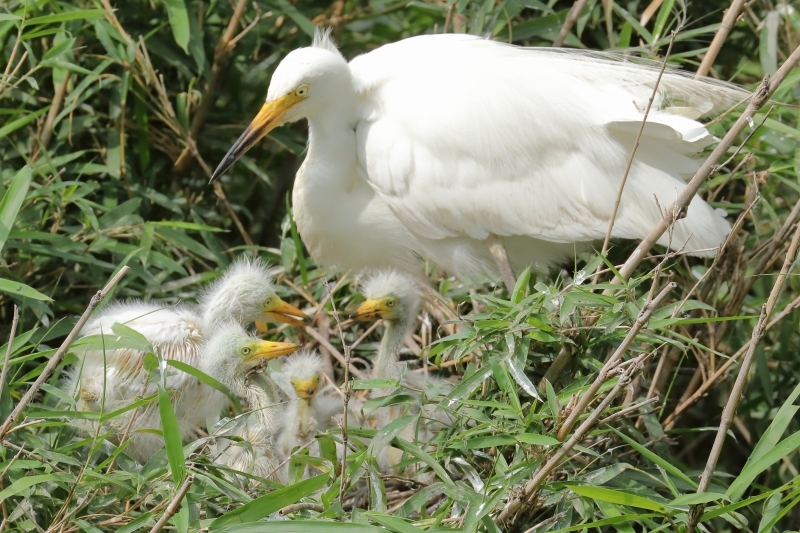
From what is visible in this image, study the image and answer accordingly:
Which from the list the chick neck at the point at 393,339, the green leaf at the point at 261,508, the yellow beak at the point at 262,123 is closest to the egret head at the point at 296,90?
the yellow beak at the point at 262,123

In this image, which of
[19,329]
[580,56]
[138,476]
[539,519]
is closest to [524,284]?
[539,519]

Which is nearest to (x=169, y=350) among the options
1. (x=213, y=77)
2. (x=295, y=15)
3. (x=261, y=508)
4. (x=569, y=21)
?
(x=261, y=508)

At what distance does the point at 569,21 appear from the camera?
2.59 metres

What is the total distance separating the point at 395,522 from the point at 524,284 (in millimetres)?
537

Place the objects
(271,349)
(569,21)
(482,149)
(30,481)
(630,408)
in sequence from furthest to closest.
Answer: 1. (569,21)
2. (482,149)
3. (271,349)
4. (30,481)
5. (630,408)

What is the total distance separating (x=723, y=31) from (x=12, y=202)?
1487 mm

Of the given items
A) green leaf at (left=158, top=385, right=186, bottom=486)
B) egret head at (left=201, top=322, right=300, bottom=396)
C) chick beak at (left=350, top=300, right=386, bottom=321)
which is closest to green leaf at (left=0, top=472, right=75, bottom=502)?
green leaf at (left=158, top=385, right=186, bottom=486)

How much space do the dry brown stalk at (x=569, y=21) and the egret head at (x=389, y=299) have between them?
789 millimetres

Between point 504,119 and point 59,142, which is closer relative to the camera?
point 504,119

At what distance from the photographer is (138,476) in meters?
1.54

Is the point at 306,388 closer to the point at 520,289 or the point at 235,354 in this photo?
the point at 235,354

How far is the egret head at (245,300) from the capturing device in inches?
82.3

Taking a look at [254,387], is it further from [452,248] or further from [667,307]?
[667,307]

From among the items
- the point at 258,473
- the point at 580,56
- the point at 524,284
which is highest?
the point at 580,56
